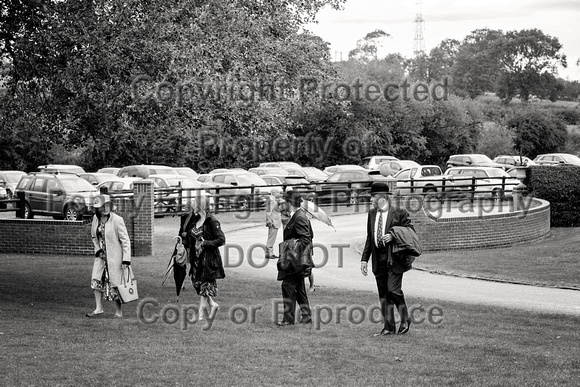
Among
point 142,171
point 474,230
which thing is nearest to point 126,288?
point 474,230

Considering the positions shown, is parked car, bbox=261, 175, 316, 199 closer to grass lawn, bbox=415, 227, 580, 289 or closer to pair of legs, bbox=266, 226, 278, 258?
grass lawn, bbox=415, 227, 580, 289

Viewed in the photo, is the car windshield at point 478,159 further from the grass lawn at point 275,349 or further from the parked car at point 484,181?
the grass lawn at point 275,349

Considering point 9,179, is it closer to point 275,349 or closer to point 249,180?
point 249,180

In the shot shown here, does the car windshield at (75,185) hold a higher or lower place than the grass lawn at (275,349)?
higher

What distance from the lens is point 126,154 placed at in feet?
176

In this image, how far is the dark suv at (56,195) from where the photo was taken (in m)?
31.3

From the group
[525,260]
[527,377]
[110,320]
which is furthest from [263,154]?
[527,377]

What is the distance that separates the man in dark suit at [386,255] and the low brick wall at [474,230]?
12.2 metres

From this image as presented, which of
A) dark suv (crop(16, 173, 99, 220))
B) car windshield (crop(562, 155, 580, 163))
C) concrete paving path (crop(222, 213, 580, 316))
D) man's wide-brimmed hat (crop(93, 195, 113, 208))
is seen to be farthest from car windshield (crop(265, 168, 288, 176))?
man's wide-brimmed hat (crop(93, 195, 113, 208))

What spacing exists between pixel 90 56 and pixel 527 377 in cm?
810

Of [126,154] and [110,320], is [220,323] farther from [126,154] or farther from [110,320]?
[126,154]

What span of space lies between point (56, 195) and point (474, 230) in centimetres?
1546

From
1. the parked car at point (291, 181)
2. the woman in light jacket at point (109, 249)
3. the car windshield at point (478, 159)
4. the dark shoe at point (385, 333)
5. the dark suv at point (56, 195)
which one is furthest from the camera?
the car windshield at point (478, 159)

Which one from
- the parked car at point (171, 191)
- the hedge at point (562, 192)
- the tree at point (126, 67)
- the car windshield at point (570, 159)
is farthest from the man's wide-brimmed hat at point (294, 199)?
the car windshield at point (570, 159)
